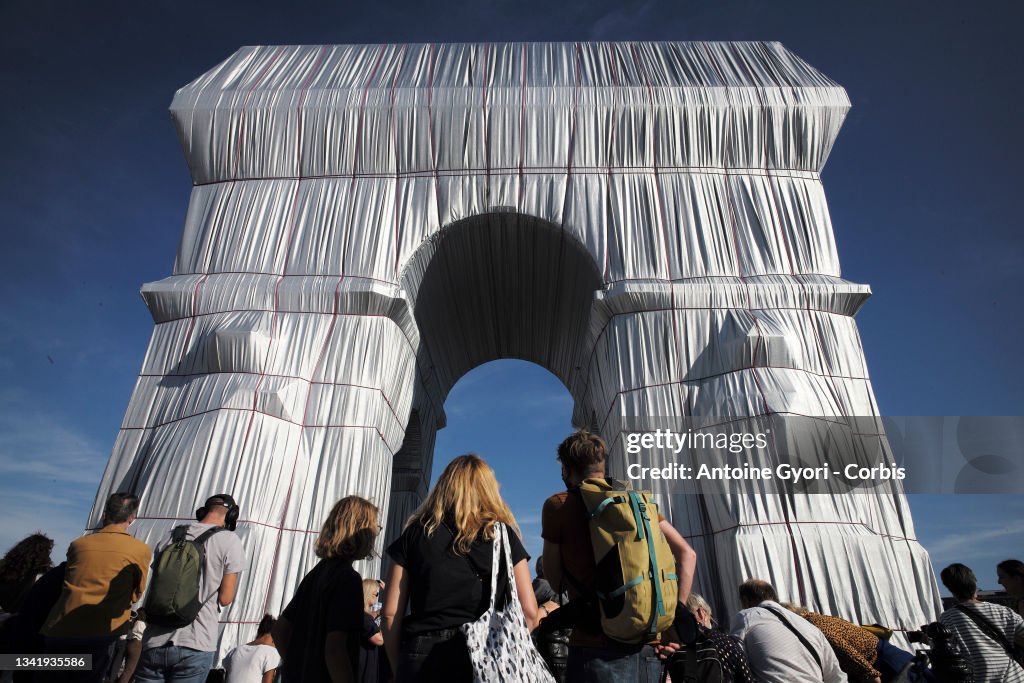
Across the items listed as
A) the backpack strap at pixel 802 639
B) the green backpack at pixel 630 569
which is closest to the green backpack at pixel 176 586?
the green backpack at pixel 630 569

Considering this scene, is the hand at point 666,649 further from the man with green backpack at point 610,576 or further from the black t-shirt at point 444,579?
the black t-shirt at point 444,579

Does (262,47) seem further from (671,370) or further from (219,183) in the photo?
(671,370)

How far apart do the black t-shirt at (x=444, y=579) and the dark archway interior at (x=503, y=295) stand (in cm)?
893

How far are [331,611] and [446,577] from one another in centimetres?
63

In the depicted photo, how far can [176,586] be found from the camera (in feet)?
12.1

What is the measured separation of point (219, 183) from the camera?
39.7ft

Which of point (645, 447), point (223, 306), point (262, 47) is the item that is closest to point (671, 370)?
point (645, 447)

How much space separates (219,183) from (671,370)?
8.93 meters

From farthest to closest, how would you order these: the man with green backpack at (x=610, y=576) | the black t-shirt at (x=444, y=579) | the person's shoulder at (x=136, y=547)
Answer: the person's shoulder at (x=136, y=547), the black t-shirt at (x=444, y=579), the man with green backpack at (x=610, y=576)

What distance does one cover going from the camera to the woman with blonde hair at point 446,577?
253 cm

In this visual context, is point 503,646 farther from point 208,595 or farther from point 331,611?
point 208,595

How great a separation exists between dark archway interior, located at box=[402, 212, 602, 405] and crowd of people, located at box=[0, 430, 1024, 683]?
7856 mm

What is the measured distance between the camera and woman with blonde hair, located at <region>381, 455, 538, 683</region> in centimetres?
253

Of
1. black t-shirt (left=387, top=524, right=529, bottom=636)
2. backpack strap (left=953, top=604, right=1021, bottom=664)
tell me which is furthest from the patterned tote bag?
backpack strap (left=953, top=604, right=1021, bottom=664)
